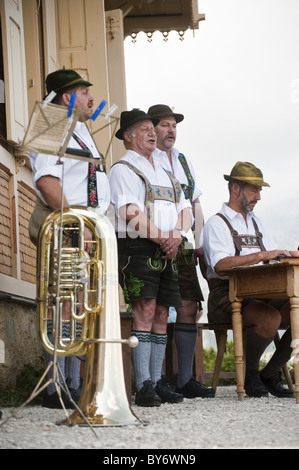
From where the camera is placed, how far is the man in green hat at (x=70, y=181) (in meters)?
4.64

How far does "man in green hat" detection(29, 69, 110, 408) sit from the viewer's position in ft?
15.2

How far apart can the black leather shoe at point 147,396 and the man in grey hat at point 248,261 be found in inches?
46.6

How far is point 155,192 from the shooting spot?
5414 mm

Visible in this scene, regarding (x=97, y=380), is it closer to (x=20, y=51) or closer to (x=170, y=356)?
(x=170, y=356)

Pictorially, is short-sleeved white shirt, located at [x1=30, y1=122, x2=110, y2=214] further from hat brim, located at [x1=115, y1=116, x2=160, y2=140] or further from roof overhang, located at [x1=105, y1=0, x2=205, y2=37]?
roof overhang, located at [x1=105, y1=0, x2=205, y2=37]

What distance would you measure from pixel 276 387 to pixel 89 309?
2.63m

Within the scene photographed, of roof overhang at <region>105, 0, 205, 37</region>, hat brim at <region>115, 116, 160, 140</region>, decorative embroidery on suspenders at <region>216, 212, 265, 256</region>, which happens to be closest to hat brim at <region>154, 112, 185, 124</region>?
hat brim at <region>115, 116, 160, 140</region>

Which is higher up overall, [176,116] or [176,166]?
[176,116]

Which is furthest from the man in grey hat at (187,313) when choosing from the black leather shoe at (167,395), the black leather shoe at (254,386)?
the black leather shoe at (167,395)

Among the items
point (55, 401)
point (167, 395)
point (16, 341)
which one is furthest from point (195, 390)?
point (55, 401)

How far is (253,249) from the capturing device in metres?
6.09

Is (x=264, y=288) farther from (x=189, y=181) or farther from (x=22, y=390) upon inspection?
(x=22, y=390)

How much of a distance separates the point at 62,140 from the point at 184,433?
138cm
